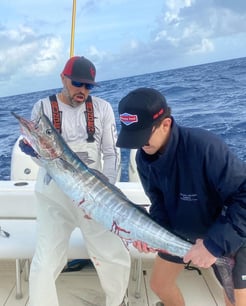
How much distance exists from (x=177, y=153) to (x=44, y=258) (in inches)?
43.6

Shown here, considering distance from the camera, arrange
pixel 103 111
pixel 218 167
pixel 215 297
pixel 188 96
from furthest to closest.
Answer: pixel 188 96 → pixel 215 297 → pixel 103 111 → pixel 218 167

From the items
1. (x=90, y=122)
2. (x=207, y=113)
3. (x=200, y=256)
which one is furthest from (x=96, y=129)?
(x=207, y=113)

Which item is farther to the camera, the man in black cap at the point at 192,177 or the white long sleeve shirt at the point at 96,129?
the white long sleeve shirt at the point at 96,129

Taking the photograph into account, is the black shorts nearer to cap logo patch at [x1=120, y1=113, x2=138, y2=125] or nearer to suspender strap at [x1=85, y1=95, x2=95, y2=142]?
cap logo patch at [x1=120, y1=113, x2=138, y2=125]

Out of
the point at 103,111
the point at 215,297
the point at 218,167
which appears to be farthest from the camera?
the point at 215,297

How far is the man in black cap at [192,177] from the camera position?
1704 millimetres

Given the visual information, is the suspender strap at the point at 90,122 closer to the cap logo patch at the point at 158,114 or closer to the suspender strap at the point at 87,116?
the suspender strap at the point at 87,116

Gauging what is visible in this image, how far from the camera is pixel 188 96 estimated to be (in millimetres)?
13430

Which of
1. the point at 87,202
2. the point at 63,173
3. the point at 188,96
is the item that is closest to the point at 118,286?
the point at 87,202

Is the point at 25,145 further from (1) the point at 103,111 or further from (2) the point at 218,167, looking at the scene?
(2) the point at 218,167

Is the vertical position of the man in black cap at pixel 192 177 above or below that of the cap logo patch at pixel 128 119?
below

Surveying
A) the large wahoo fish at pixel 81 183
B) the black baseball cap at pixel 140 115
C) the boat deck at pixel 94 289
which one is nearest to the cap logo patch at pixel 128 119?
the black baseball cap at pixel 140 115

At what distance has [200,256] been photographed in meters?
1.79

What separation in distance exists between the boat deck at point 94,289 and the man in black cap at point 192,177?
3.89 ft
